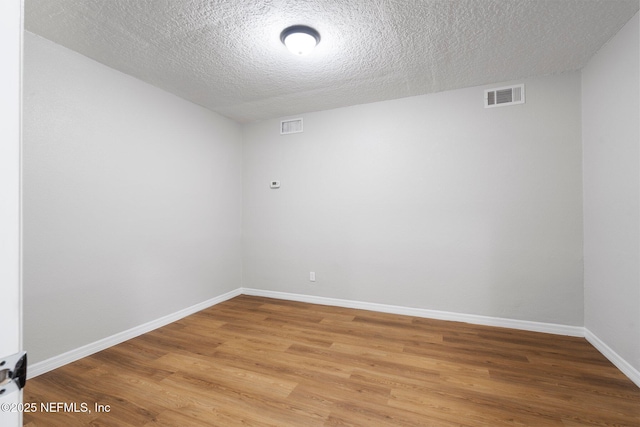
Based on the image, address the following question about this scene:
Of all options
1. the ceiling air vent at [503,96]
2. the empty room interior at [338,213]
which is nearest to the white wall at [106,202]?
the empty room interior at [338,213]

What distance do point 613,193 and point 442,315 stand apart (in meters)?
1.93

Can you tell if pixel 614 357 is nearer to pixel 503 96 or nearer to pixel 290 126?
pixel 503 96

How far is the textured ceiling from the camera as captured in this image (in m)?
1.99

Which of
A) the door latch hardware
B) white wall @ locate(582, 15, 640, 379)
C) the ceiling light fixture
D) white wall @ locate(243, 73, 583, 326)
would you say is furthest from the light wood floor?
the ceiling light fixture

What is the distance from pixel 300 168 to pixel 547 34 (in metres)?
2.86

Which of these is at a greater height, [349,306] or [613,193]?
[613,193]

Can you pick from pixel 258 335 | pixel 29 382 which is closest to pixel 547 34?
pixel 258 335

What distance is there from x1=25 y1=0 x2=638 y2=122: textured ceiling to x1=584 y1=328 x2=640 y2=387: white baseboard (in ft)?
8.26

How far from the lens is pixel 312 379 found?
2.16 metres

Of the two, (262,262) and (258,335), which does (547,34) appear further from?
(262,262)

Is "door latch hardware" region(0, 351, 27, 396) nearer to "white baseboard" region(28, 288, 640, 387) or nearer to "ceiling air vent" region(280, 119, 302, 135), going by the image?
"white baseboard" region(28, 288, 640, 387)

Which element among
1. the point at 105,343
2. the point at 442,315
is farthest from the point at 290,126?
the point at 105,343

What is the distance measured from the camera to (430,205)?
3426 millimetres

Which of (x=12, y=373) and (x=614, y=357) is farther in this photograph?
(x=614, y=357)
